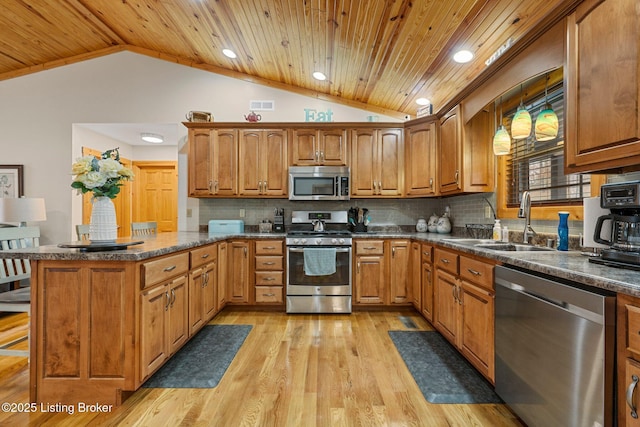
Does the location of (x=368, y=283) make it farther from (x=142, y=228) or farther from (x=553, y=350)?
(x=142, y=228)

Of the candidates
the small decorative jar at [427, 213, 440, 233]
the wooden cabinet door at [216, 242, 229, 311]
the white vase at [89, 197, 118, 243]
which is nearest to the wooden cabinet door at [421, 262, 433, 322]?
the small decorative jar at [427, 213, 440, 233]

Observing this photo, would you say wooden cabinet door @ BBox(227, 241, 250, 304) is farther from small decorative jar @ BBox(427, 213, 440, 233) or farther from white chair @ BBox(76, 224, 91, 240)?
small decorative jar @ BBox(427, 213, 440, 233)

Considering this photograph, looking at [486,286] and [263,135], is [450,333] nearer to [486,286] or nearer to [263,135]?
[486,286]

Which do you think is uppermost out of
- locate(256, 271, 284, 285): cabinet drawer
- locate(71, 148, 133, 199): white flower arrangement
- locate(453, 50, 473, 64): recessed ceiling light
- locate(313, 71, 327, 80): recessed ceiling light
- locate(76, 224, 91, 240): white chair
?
locate(313, 71, 327, 80): recessed ceiling light

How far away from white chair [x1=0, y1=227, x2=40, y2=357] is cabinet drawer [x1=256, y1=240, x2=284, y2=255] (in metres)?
1.89

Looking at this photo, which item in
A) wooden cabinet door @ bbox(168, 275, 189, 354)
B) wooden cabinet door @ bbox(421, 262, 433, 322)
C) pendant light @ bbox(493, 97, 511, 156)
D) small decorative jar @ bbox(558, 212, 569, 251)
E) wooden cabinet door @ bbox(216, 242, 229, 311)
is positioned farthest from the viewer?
wooden cabinet door @ bbox(216, 242, 229, 311)

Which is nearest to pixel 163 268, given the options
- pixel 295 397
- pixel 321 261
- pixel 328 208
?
pixel 295 397

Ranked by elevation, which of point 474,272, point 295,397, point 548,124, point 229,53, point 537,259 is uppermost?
point 229,53

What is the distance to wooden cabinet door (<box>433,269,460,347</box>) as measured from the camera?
2.38 meters

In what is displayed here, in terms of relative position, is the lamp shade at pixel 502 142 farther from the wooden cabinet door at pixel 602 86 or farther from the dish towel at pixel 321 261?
the dish towel at pixel 321 261

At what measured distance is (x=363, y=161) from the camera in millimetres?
3834

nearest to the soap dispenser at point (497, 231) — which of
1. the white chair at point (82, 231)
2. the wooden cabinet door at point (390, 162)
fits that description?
the wooden cabinet door at point (390, 162)

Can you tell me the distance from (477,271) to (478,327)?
14.4 inches

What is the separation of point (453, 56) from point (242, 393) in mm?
3092
